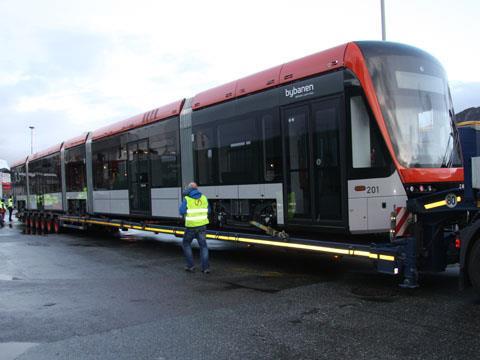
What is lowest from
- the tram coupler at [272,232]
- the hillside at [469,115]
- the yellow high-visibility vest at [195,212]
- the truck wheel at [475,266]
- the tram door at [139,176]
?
the truck wheel at [475,266]

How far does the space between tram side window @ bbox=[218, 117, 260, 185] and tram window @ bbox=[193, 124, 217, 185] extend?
281mm

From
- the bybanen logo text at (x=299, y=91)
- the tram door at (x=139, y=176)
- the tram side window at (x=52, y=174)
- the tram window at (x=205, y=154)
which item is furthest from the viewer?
the tram side window at (x=52, y=174)

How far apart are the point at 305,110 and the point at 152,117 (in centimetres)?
598

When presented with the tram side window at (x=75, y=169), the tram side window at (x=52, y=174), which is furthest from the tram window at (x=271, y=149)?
the tram side window at (x=52, y=174)

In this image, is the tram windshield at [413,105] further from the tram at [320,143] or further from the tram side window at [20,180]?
the tram side window at [20,180]

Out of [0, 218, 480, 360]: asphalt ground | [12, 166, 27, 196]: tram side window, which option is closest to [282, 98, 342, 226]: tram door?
[0, 218, 480, 360]: asphalt ground

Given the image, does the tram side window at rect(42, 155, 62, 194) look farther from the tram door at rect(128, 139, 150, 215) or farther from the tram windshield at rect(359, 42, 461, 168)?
the tram windshield at rect(359, 42, 461, 168)

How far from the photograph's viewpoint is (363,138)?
700 cm

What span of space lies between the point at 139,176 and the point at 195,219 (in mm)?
4512

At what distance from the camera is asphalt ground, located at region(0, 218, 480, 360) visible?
467 centimetres

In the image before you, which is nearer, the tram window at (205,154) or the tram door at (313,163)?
the tram door at (313,163)

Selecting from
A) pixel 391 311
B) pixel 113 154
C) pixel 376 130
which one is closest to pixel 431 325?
pixel 391 311

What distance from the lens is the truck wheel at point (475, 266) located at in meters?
5.95

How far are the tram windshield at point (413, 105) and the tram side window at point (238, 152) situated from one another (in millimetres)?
2830
